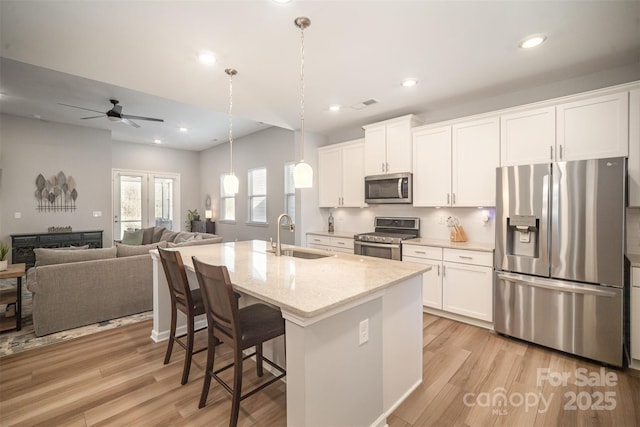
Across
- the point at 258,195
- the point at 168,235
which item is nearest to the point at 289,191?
the point at 258,195

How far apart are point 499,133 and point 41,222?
808 cm

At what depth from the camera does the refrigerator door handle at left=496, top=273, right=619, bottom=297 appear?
243 cm

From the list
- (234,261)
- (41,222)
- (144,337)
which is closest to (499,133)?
(234,261)

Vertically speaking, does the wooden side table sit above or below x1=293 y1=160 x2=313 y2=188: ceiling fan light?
below

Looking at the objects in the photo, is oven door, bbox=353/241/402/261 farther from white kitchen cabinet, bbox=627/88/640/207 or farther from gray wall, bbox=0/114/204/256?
gray wall, bbox=0/114/204/256

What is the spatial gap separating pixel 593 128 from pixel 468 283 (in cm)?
189

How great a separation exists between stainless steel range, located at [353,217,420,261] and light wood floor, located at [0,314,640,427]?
130cm

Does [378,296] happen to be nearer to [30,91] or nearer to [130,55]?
[130,55]

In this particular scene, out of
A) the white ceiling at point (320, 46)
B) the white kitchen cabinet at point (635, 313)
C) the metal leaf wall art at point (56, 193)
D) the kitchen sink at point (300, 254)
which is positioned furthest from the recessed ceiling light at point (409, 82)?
the metal leaf wall art at point (56, 193)

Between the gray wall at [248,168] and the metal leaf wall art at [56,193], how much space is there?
307cm

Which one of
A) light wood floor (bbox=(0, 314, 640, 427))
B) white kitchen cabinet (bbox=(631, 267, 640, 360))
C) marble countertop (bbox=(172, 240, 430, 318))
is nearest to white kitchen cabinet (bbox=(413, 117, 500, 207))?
white kitchen cabinet (bbox=(631, 267, 640, 360))

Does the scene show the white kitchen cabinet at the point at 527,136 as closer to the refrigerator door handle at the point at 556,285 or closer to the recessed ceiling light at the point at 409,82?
the recessed ceiling light at the point at 409,82

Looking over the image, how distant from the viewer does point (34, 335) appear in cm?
301

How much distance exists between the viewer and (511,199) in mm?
2891
